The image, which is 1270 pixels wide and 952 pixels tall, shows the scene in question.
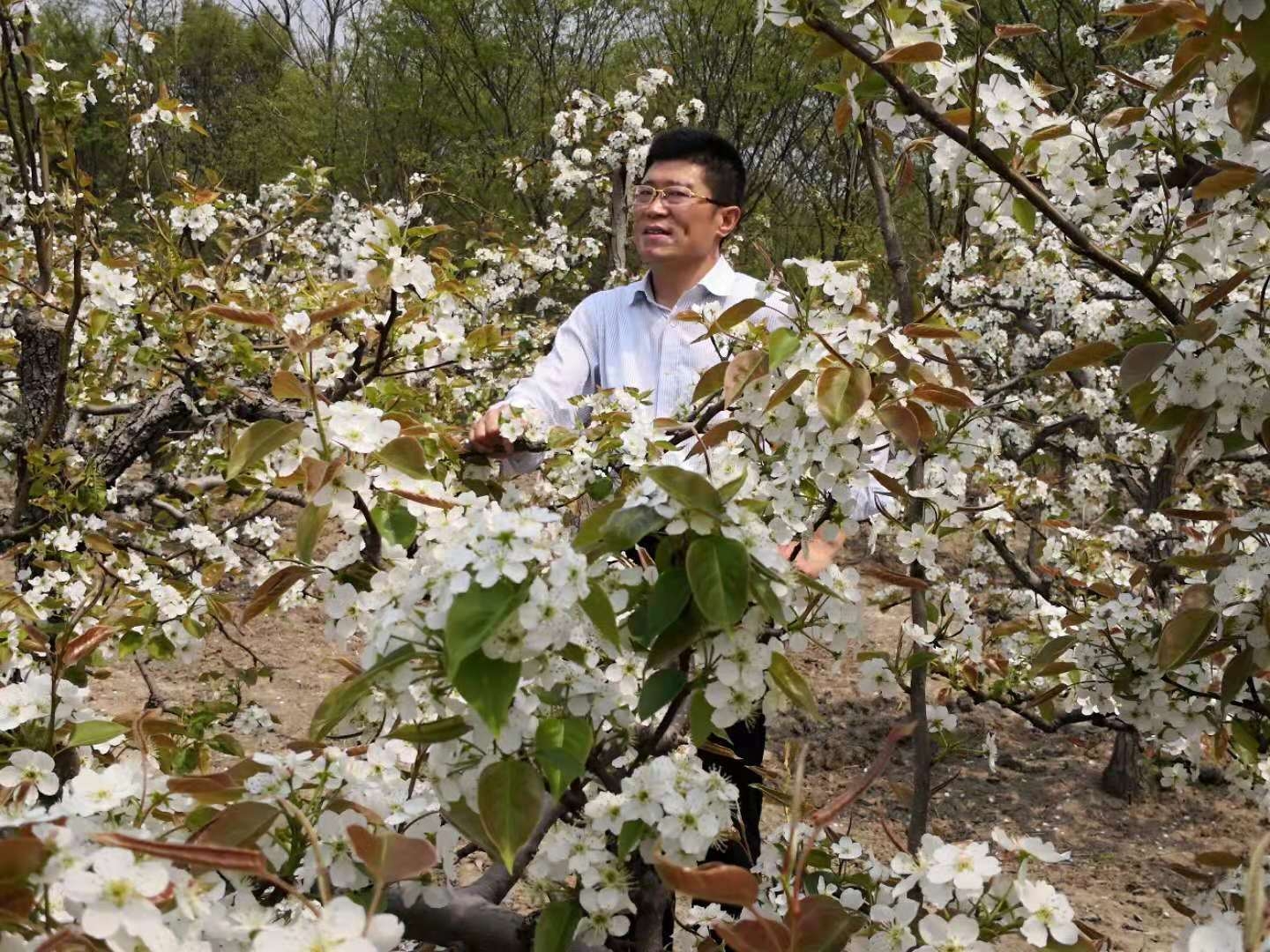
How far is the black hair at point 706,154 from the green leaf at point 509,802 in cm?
210

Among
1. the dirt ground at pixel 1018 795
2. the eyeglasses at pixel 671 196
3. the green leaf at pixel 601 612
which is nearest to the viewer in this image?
the green leaf at pixel 601 612

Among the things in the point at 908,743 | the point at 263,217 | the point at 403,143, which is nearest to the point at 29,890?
the point at 908,743

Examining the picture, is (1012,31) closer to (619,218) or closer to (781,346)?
(781,346)

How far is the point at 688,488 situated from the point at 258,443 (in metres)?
0.46

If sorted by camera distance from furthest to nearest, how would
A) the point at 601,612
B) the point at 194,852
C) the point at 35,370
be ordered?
the point at 35,370
the point at 601,612
the point at 194,852

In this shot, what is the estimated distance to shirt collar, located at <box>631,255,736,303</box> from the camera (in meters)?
2.64

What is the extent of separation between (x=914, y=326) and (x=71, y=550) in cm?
213

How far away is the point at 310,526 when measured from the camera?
3.55ft

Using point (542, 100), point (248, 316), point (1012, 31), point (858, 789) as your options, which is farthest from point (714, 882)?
point (542, 100)

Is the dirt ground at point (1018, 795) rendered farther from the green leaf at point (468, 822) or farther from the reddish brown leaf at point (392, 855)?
the reddish brown leaf at point (392, 855)

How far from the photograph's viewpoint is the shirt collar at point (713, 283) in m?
2.64

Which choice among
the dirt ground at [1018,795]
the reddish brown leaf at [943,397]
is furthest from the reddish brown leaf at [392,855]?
the dirt ground at [1018,795]

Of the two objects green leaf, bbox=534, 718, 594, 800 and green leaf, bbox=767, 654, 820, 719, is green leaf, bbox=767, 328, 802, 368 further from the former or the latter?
green leaf, bbox=534, 718, 594, 800

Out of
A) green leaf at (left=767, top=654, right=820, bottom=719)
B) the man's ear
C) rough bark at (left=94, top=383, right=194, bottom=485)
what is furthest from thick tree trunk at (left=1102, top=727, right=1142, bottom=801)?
green leaf at (left=767, top=654, right=820, bottom=719)
